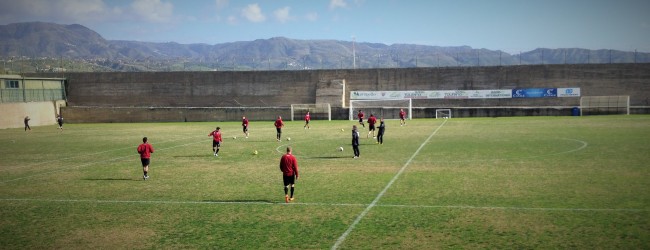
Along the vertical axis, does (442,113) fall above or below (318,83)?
below

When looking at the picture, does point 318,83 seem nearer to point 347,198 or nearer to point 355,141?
point 355,141

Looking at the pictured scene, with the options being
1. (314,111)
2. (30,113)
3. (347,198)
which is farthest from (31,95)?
(347,198)

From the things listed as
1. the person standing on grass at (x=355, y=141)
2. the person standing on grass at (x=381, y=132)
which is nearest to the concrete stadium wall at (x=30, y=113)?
the person standing on grass at (x=381, y=132)

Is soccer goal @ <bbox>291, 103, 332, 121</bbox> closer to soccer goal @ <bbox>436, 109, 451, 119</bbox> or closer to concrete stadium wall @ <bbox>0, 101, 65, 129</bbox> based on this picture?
soccer goal @ <bbox>436, 109, 451, 119</bbox>

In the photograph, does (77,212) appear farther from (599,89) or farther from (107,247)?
(599,89)

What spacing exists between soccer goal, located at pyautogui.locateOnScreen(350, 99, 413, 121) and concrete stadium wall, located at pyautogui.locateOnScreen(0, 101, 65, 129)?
35233mm

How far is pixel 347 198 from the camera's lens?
16.6 m

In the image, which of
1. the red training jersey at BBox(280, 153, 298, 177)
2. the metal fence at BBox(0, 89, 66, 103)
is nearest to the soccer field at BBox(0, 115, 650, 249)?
the red training jersey at BBox(280, 153, 298, 177)

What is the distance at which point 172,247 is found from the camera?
11891mm

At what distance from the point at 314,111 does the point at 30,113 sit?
102 feet

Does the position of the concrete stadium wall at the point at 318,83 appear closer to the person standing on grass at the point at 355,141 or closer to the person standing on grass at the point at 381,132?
the person standing on grass at the point at 381,132

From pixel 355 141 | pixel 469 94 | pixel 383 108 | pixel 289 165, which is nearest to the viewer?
pixel 289 165

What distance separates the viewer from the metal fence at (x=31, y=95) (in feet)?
189

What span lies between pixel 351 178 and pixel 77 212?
947cm
